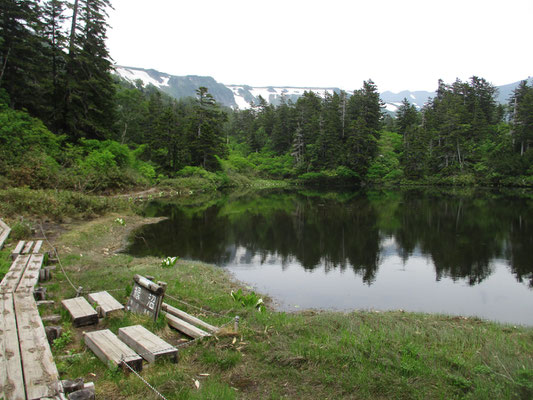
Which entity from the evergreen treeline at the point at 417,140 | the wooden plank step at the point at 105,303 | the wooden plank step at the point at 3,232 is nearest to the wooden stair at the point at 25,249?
the wooden plank step at the point at 3,232

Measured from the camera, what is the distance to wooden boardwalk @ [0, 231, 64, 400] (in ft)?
10.8

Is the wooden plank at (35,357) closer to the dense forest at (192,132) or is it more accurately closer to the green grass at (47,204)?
the green grass at (47,204)

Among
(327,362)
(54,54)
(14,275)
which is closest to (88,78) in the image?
(54,54)

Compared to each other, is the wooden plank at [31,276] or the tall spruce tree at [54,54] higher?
the tall spruce tree at [54,54]

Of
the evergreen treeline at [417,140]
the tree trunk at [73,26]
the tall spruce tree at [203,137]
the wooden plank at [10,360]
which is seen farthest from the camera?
the tall spruce tree at [203,137]

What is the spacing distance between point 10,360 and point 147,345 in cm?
140

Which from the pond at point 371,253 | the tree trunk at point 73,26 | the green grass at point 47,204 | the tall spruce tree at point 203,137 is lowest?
the pond at point 371,253

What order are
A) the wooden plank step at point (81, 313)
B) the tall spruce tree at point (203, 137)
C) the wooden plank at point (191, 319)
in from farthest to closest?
the tall spruce tree at point (203, 137)
the wooden plank step at point (81, 313)
the wooden plank at point (191, 319)

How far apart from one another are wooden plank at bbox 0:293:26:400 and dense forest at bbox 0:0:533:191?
1776cm

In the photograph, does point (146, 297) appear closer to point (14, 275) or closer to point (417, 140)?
point (14, 275)

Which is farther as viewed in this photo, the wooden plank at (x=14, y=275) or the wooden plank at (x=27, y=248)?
the wooden plank at (x=27, y=248)

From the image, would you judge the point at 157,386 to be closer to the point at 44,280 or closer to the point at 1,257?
the point at 44,280

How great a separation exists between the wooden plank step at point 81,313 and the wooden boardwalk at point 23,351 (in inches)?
20.0

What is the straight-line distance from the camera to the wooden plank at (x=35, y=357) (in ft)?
10.8
